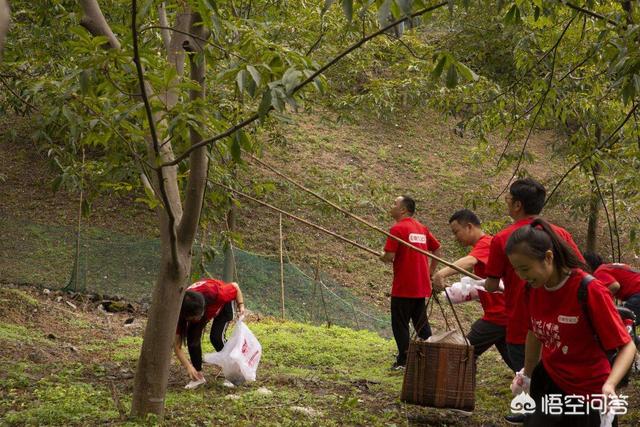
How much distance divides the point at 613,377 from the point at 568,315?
35 cm

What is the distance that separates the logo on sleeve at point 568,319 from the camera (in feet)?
10.8

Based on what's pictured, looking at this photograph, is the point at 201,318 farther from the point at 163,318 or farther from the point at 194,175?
the point at 194,175

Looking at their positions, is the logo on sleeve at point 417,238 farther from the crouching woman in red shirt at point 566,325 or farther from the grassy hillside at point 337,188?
the grassy hillside at point 337,188

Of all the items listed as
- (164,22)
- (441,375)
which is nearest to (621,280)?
(441,375)

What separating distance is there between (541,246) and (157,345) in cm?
266

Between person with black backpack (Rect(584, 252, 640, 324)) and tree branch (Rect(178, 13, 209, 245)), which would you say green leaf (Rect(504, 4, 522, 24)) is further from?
person with black backpack (Rect(584, 252, 640, 324))

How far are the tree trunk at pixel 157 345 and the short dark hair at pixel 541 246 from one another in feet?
7.81

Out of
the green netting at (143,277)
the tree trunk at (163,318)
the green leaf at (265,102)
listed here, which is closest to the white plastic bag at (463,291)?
the tree trunk at (163,318)

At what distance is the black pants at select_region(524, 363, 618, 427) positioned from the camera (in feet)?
10.9

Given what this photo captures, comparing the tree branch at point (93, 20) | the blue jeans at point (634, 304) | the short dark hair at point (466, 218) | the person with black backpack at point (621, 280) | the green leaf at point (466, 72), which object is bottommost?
the blue jeans at point (634, 304)

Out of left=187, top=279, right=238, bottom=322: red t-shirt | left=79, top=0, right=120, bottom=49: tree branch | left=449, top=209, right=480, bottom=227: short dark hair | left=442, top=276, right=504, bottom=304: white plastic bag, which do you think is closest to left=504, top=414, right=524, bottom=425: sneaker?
left=442, top=276, right=504, bottom=304: white plastic bag

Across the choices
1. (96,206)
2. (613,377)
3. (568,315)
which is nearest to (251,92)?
(568,315)

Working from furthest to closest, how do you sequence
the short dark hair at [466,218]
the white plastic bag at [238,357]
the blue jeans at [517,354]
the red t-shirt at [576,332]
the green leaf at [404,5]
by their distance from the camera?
the white plastic bag at [238,357]
the short dark hair at [466,218]
the blue jeans at [517,354]
the red t-shirt at [576,332]
the green leaf at [404,5]

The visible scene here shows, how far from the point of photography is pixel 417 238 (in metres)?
7.52
